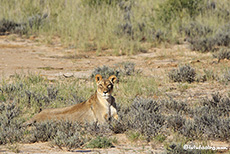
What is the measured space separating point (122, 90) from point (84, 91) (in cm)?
95

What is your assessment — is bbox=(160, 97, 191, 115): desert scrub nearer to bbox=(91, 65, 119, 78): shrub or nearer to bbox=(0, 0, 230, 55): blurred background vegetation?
bbox=(91, 65, 119, 78): shrub

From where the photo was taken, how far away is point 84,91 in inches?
354

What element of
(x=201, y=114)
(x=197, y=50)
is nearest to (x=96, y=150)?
Answer: (x=201, y=114)

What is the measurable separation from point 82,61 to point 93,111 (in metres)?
6.94

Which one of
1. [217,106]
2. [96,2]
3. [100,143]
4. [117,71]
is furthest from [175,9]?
Result: [100,143]

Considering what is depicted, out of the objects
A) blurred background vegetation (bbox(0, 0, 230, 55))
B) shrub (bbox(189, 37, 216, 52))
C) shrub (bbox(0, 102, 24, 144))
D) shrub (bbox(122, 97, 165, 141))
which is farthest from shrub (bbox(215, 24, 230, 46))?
shrub (bbox(0, 102, 24, 144))

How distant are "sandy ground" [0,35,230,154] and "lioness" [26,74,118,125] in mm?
2941

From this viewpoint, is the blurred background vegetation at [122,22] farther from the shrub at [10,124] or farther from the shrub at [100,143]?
the shrub at [100,143]

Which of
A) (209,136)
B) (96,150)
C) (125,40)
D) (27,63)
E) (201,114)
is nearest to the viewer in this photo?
(96,150)

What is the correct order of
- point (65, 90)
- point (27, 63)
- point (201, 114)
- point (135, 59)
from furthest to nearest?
point (135, 59) → point (27, 63) → point (65, 90) → point (201, 114)

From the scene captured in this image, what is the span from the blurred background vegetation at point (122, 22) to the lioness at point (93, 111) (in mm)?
7687

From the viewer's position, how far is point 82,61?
13531 mm

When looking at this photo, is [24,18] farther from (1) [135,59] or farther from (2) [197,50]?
(2) [197,50]

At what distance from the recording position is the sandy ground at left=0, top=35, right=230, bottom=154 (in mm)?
10148
